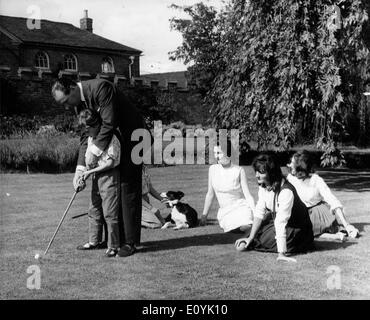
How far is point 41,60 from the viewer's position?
3903 cm

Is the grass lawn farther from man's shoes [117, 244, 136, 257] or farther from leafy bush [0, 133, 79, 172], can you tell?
leafy bush [0, 133, 79, 172]

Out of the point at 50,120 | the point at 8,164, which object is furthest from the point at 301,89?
the point at 50,120

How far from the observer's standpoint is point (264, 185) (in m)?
6.36

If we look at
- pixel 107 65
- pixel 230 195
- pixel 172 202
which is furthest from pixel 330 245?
pixel 107 65

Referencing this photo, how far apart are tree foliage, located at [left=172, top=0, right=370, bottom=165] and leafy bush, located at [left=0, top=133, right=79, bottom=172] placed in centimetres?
605

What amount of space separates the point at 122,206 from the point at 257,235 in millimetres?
1751

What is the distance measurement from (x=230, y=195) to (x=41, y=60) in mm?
33563

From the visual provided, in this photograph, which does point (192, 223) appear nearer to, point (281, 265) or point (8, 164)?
point (281, 265)

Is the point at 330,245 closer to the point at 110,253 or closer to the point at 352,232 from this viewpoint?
the point at 352,232

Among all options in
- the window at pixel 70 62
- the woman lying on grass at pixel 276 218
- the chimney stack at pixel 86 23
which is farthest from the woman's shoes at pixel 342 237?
the chimney stack at pixel 86 23

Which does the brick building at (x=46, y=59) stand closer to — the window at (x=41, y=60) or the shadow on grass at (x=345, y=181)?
the window at (x=41, y=60)

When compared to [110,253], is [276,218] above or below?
above

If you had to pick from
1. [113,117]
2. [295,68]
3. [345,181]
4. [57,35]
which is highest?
[57,35]

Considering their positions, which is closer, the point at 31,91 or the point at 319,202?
the point at 319,202
